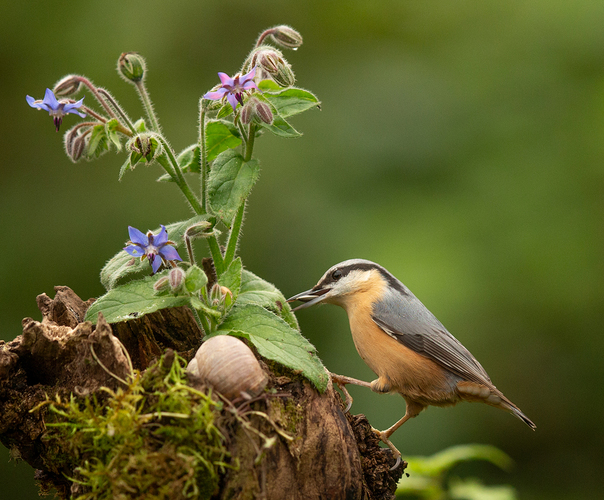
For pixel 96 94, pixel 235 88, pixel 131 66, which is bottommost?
pixel 235 88

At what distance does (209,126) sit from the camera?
117 inches

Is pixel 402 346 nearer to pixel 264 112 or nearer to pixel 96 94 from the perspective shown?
pixel 264 112

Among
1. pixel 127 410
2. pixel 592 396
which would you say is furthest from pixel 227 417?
pixel 592 396

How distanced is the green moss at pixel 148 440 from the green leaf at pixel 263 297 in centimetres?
67

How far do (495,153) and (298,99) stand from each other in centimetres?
362

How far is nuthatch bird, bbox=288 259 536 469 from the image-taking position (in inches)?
136

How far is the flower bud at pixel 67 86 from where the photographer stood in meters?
2.68

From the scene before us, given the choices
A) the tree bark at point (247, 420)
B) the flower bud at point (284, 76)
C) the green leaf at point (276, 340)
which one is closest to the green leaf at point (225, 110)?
the flower bud at point (284, 76)

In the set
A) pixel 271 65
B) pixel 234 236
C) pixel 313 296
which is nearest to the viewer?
pixel 271 65

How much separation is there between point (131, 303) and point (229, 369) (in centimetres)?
57

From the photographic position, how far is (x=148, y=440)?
2.10 m

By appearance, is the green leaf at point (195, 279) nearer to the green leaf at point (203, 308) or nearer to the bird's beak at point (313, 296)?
the green leaf at point (203, 308)

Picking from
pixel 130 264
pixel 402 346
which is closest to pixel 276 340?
pixel 130 264

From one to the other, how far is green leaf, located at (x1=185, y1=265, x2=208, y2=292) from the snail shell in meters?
0.23
